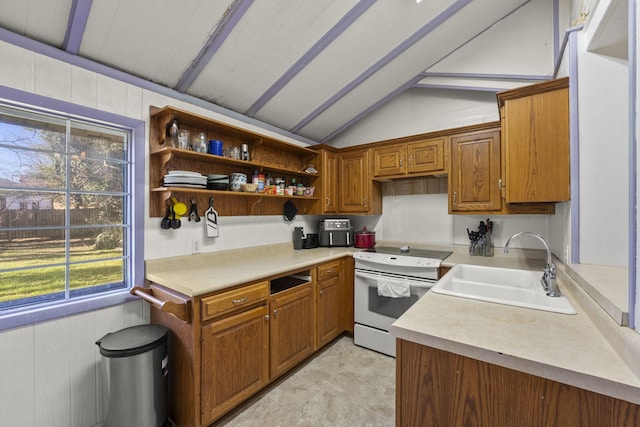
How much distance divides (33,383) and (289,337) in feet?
4.81

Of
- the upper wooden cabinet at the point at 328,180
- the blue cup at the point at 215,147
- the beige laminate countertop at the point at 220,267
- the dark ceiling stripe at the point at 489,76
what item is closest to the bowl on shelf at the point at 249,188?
the blue cup at the point at 215,147

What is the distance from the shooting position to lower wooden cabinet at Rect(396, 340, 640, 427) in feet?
2.44

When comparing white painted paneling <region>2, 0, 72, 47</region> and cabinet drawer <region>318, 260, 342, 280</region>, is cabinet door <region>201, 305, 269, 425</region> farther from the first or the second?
white painted paneling <region>2, 0, 72, 47</region>

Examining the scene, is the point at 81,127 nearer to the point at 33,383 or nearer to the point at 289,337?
the point at 33,383

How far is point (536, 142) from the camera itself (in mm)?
1626

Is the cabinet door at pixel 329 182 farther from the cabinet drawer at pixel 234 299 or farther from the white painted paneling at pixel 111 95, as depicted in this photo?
the white painted paneling at pixel 111 95

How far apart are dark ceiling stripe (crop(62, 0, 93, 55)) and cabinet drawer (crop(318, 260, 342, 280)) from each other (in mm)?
2184

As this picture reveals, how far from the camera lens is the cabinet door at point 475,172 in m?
2.35

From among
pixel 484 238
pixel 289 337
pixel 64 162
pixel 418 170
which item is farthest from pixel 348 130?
pixel 64 162

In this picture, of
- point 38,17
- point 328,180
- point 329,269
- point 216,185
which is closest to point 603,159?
point 329,269

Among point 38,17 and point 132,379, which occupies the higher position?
point 38,17

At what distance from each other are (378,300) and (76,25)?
9.11 feet

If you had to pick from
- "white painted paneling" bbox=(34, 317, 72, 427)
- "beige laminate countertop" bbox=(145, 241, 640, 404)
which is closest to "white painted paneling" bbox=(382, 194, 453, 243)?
"beige laminate countertop" bbox=(145, 241, 640, 404)

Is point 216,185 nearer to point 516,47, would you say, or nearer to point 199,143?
point 199,143
